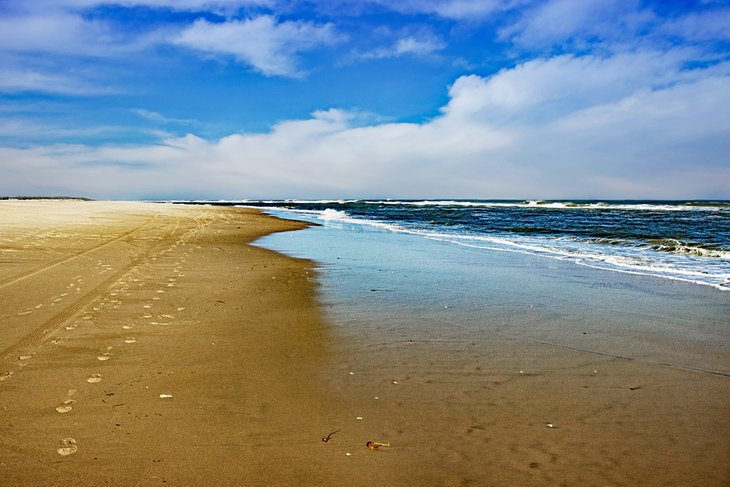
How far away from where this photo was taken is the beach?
3256 mm

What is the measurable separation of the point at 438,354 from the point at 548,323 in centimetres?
232

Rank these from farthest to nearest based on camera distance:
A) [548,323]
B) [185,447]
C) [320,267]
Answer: [320,267] < [548,323] < [185,447]

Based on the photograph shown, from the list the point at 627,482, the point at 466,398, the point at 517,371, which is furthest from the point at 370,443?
the point at 517,371

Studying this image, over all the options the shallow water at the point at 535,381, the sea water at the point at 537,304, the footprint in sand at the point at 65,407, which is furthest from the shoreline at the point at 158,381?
the sea water at the point at 537,304

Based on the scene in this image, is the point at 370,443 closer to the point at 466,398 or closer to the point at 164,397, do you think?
the point at 466,398

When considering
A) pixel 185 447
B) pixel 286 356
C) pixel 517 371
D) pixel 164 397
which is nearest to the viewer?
pixel 185 447

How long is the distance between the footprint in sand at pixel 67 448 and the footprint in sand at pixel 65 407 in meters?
0.55

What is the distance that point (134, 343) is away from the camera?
5.76 m

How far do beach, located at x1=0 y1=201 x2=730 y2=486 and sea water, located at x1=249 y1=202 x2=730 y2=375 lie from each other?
0.06 metres

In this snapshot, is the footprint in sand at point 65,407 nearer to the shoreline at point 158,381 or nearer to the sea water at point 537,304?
the shoreline at point 158,381

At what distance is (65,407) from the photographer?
4000mm

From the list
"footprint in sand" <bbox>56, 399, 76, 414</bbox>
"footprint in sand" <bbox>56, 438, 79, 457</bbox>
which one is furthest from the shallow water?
"footprint in sand" <bbox>56, 399, 76, 414</bbox>

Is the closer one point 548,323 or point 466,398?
point 466,398

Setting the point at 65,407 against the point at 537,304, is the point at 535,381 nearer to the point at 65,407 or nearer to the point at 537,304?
the point at 537,304
